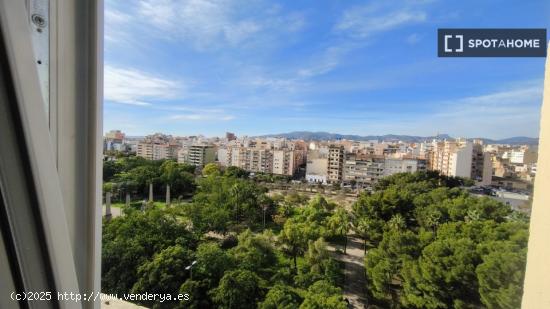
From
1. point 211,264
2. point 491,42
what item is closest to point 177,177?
point 211,264

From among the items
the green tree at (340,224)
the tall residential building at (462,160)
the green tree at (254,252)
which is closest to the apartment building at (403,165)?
the tall residential building at (462,160)

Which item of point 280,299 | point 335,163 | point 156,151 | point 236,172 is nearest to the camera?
point 280,299

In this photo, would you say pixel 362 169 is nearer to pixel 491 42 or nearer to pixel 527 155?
pixel 491 42

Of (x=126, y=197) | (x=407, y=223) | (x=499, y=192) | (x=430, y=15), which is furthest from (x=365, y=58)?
(x=126, y=197)

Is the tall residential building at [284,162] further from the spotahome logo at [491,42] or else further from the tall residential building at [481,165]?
the spotahome logo at [491,42]

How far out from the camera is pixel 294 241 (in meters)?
3.84

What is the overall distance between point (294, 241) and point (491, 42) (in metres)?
3.34

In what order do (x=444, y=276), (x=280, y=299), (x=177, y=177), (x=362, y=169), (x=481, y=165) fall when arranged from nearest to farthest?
(x=481, y=165) < (x=444, y=276) < (x=280, y=299) < (x=177, y=177) < (x=362, y=169)

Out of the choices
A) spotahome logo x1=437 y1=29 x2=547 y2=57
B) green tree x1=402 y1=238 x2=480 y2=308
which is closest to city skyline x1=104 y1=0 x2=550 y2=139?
spotahome logo x1=437 y1=29 x2=547 y2=57

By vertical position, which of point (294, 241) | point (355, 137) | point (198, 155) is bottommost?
point (294, 241)

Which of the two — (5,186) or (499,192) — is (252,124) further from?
(5,186)

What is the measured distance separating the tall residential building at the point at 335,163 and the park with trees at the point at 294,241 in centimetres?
43

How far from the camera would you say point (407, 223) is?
359 cm

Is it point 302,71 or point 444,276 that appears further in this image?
point 302,71
